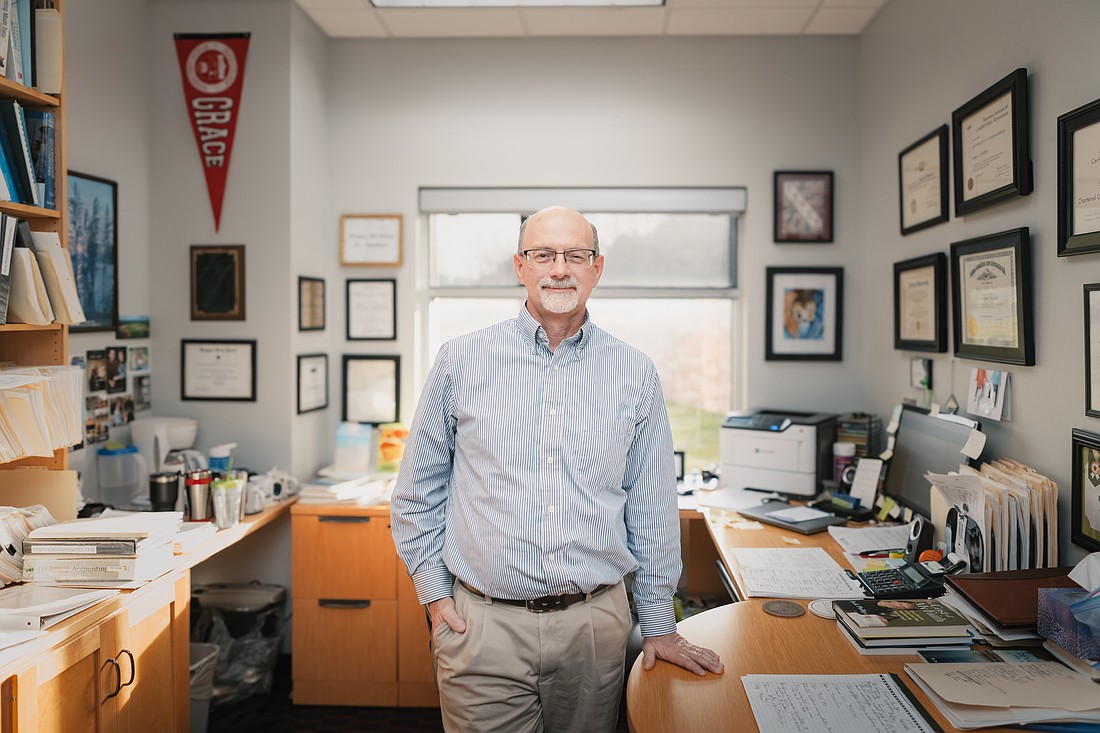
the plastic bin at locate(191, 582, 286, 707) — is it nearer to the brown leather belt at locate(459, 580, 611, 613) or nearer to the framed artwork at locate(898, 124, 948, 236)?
the brown leather belt at locate(459, 580, 611, 613)

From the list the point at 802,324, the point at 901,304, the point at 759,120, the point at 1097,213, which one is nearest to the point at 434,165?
the point at 759,120

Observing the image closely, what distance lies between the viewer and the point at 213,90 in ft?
10.6

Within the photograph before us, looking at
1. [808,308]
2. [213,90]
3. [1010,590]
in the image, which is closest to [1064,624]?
[1010,590]

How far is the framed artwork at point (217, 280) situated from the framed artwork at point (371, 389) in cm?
57

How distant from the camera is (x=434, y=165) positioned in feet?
11.8

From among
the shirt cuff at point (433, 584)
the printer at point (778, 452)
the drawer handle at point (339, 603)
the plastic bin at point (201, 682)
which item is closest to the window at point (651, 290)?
the printer at point (778, 452)

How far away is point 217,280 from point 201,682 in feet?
5.06

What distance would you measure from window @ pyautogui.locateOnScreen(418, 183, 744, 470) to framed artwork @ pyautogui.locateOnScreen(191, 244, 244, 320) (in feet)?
2.73

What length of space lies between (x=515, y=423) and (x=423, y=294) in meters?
2.01

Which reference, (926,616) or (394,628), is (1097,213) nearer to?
(926,616)

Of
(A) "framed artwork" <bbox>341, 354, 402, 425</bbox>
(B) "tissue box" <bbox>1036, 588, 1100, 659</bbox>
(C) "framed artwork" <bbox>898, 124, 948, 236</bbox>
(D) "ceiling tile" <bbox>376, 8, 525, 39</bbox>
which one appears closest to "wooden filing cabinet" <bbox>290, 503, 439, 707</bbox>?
(A) "framed artwork" <bbox>341, 354, 402, 425</bbox>

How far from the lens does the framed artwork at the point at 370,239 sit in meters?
3.58

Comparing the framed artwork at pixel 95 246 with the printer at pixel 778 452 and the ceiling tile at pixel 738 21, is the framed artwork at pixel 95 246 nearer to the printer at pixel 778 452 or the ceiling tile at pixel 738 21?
the ceiling tile at pixel 738 21

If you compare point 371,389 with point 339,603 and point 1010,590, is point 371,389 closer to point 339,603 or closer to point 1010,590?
point 339,603
